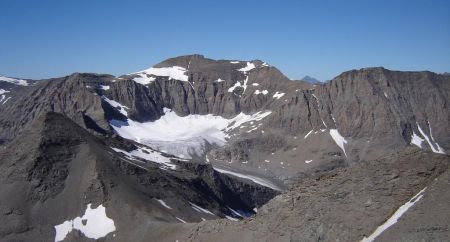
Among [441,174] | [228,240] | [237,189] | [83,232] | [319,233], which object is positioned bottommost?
[237,189]

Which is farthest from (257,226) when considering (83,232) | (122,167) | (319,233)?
(122,167)

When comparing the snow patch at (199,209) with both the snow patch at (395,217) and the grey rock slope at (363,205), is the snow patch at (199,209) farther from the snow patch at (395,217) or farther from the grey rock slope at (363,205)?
the snow patch at (395,217)

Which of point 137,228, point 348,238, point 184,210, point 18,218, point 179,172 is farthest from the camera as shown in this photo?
point 179,172

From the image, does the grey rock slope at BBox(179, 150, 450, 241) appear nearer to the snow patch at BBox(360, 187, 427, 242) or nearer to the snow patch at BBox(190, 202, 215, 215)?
the snow patch at BBox(360, 187, 427, 242)

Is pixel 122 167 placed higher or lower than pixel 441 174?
lower

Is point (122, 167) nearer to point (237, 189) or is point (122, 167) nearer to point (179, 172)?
point (179, 172)

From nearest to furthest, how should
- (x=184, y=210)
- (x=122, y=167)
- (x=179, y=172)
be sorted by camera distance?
1. (x=184, y=210)
2. (x=122, y=167)
3. (x=179, y=172)

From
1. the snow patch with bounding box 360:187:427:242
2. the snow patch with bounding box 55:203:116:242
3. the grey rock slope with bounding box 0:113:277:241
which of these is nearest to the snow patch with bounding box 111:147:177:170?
the grey rock slope with bounding box 0:113:277:241
